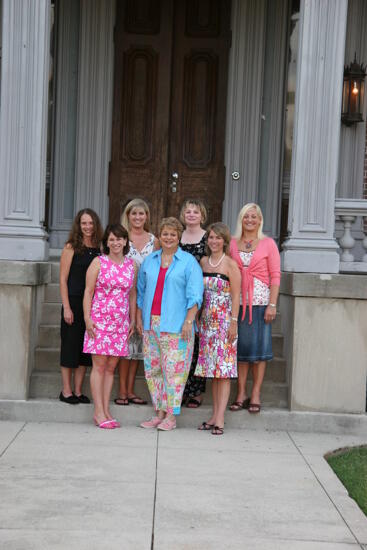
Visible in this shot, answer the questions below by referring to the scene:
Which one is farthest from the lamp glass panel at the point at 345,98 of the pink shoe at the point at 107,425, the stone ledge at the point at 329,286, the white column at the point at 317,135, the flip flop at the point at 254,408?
the pink shoe at the point at 107,425

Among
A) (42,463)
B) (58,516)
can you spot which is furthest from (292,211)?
(58,516)

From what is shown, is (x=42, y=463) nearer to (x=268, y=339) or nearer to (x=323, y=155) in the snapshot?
(x=268, y=339)

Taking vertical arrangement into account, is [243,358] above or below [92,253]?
below

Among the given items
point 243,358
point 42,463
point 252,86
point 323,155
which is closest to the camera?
point 42,463

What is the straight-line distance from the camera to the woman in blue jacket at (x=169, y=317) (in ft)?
22.2

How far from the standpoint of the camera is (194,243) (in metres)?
7.21

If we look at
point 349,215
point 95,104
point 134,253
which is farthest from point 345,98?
point 134,253

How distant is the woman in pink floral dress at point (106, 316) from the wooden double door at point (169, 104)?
325 cm

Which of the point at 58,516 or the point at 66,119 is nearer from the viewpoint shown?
the point at 58,516

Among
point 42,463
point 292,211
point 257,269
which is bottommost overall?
point 42,463

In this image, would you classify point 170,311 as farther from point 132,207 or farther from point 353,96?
point 353,96

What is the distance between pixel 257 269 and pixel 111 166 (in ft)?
11.8

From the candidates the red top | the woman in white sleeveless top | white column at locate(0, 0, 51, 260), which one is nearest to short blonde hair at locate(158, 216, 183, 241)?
the red top

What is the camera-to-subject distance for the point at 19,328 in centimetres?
734
